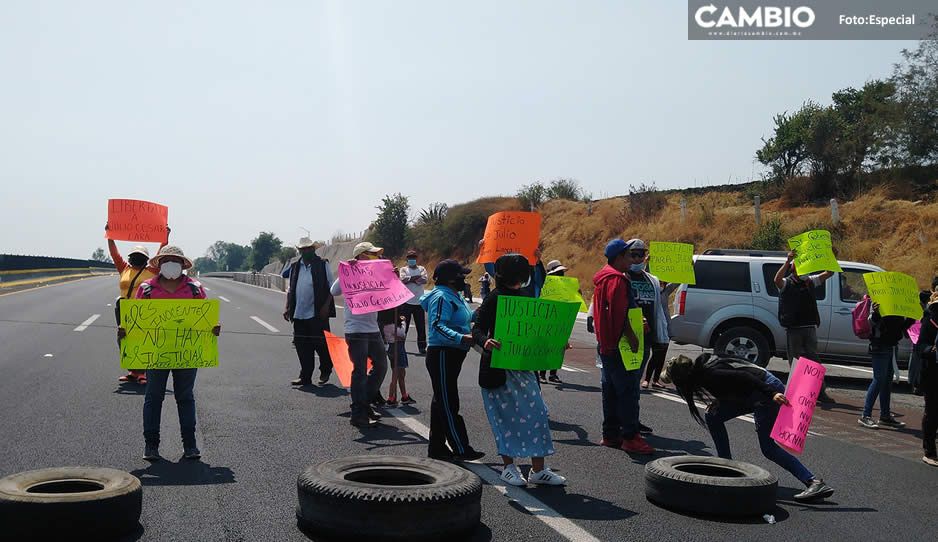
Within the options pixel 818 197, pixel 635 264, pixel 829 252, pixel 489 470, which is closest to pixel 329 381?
pixel 635 264

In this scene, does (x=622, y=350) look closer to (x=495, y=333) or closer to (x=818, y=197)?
(x=495, y=333)

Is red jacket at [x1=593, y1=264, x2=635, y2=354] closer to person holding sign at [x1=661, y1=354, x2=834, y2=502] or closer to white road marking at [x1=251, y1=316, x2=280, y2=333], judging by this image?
person holding sign at [x1=661, y1=354, x2=834, y2=502]

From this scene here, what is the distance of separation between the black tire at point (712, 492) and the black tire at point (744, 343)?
25.0 ft

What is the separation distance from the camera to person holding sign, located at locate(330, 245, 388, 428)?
8500mm

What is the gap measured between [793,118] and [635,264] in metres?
48.3

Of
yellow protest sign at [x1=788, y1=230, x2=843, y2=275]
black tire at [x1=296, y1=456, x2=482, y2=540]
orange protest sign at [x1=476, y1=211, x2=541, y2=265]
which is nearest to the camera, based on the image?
black tire at [x1=296, y1=456, x2=482, y2=540]

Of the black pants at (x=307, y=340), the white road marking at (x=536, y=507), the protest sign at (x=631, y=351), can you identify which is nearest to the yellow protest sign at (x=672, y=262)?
the protest sign at (x=631, y=351)

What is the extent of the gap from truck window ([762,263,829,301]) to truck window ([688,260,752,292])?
26 centimetres

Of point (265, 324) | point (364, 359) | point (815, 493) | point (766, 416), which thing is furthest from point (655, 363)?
point (265, 324)

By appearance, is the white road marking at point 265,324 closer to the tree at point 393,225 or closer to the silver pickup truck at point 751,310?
the silver pickup truck at point 751,310

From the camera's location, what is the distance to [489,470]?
22.4ft

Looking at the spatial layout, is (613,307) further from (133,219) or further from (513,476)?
(133,219)

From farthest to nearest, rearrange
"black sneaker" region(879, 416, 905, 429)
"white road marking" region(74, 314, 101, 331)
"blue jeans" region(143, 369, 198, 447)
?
"white road marking" region(74, 314, 101, 331), "black sneaker" region(879, 416, 905, 429), "blue jeans" region(143, 369, 198, 447)

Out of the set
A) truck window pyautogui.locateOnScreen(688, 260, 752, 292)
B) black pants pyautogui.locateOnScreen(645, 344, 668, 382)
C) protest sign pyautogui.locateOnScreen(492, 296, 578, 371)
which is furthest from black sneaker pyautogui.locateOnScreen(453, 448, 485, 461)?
truck window pyautogui.locateOnScreen(688, 260, 752, 292)
